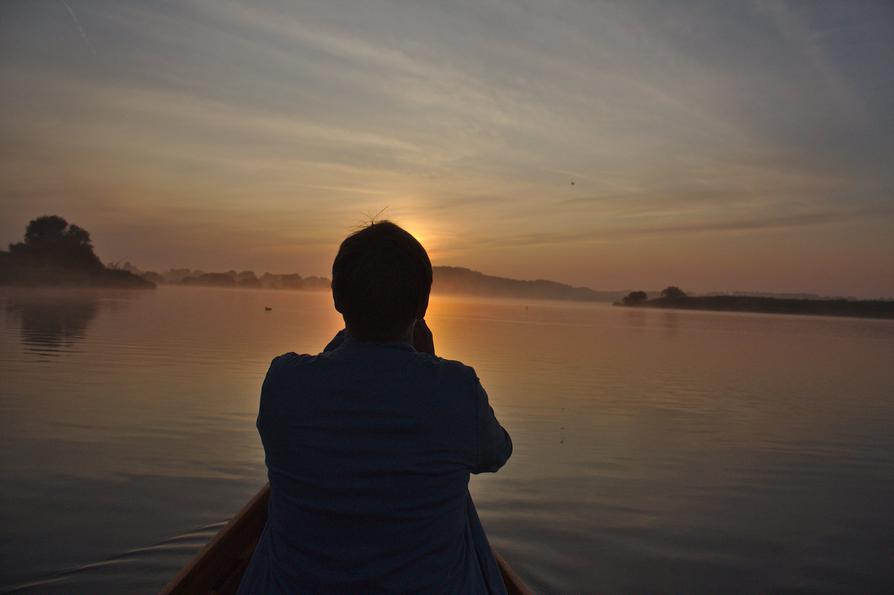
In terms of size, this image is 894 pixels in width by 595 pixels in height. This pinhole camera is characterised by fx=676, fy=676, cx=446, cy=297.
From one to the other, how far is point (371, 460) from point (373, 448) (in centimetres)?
4

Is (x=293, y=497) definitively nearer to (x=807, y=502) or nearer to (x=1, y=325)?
(x=807, y=502)

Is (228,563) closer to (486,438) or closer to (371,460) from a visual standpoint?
(371,460)

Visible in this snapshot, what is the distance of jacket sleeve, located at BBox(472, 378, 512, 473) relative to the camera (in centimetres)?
218

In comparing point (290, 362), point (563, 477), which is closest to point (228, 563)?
point (290, 362)

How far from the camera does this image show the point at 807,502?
26.2ft

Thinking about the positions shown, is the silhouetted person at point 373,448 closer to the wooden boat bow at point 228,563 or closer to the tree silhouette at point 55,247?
the wooden boat bow at point 228,563

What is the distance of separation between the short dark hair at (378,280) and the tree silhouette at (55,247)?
14437 cm

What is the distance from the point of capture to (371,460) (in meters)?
2.10

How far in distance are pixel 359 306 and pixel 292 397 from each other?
1.20 feet

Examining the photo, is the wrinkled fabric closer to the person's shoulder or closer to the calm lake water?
the person's shoulder

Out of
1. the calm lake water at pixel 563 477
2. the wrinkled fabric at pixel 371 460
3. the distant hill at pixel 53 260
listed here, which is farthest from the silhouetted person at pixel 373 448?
the distant hill at pixel 53 260

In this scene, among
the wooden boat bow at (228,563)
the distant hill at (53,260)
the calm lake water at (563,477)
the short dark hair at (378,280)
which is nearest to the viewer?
the short dark hair at (378,280)

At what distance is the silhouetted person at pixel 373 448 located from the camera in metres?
2.10

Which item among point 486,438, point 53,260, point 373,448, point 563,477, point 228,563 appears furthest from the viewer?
point 53,260
